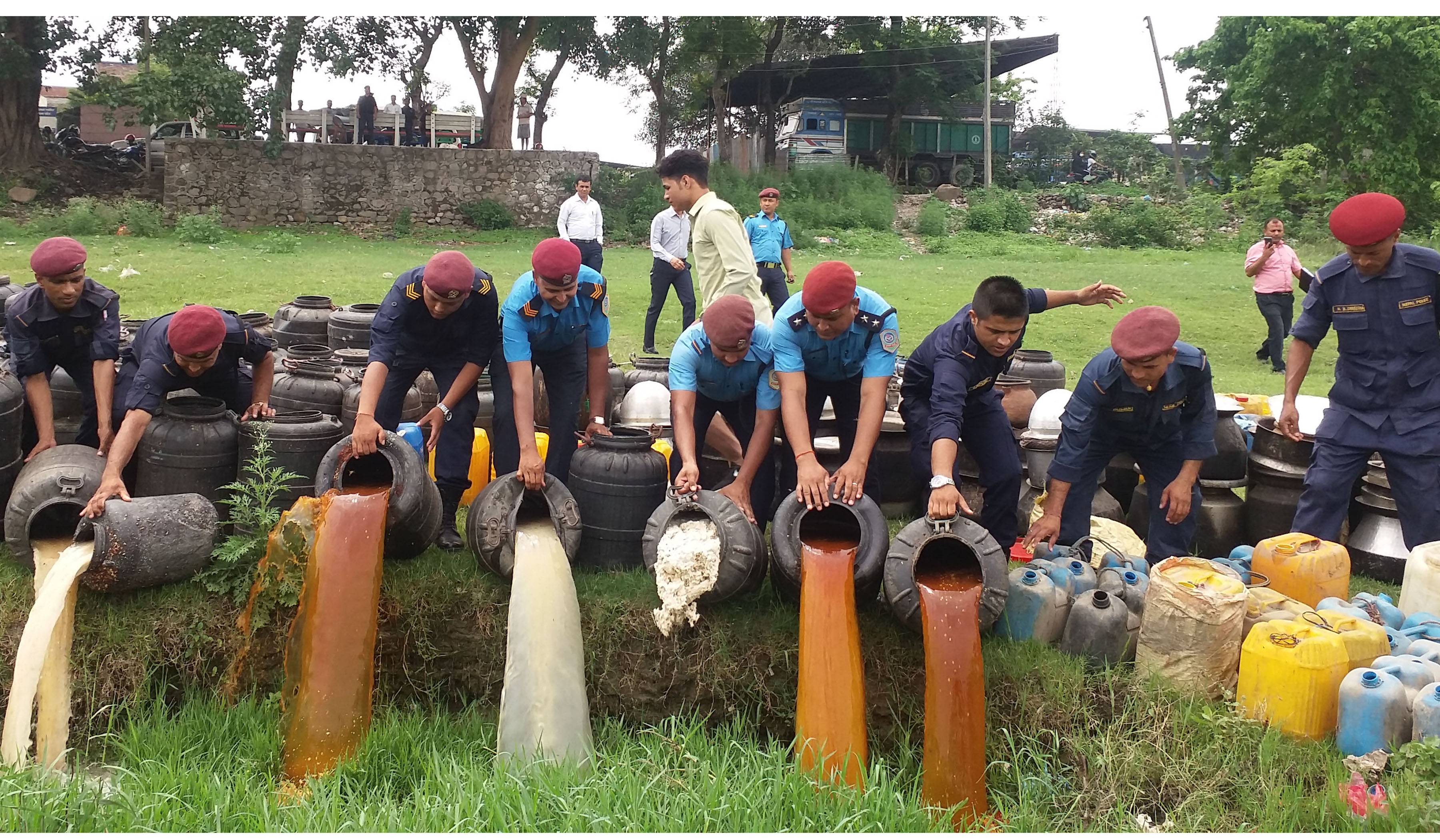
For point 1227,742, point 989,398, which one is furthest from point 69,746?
point 1227,742

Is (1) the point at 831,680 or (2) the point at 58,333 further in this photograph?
(2) the point at 58,333

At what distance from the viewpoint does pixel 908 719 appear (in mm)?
4934

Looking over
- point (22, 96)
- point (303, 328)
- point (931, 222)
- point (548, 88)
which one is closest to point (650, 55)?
point (548, 88)

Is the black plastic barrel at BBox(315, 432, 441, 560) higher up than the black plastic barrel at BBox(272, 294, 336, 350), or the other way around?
the black plastic barrel at BBox(272, 294, 336, 350)

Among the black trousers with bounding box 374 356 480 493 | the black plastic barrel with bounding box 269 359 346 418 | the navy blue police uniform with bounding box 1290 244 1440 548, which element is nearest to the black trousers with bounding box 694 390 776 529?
the black trousers with bounding box 374 356 480 493

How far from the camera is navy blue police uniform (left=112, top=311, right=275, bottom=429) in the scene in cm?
527

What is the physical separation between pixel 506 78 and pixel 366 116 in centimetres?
324

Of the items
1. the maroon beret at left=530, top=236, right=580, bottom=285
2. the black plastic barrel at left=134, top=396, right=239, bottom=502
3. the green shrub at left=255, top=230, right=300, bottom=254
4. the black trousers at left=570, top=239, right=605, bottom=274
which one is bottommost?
the black plastic barrel at left=134, top=396, right=239, bottom=502

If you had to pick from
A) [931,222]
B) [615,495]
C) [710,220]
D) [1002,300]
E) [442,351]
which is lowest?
[615,495]

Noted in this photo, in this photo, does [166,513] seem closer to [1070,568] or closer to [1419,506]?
[1070,568]

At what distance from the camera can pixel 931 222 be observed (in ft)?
78.5

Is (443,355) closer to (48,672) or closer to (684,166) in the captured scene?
(684,166)

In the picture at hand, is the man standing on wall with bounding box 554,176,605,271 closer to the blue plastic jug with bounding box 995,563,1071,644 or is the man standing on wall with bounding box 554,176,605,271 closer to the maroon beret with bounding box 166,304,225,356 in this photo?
the maroon beret with bounding box 166,304,225,356

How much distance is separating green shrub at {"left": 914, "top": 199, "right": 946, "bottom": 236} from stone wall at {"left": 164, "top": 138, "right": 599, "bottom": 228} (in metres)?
7.96
